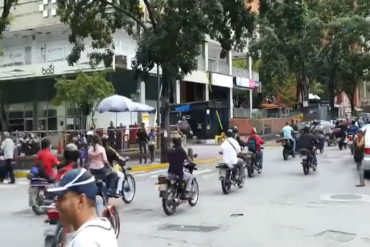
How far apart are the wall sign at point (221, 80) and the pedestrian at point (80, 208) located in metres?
44.9

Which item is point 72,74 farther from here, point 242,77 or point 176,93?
point 242,77

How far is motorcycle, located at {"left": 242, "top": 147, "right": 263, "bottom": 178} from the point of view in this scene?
58.2 ft

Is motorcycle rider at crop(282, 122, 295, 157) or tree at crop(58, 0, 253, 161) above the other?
tree at crop(58, 0, 253, 161)

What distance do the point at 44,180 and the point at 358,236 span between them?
251 inches

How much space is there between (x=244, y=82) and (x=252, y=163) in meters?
35.7

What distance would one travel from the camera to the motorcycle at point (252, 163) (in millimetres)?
17750

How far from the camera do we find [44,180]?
11.6 metres

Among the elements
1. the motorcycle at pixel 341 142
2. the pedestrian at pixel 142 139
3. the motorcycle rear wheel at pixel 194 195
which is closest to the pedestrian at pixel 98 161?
the motorcycle rear wheel at pixel 194 195

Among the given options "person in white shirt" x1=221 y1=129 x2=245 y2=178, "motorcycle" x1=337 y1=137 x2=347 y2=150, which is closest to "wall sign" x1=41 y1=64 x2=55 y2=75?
"motorcycle" x1=337 y1=137 x2=347 y2=150

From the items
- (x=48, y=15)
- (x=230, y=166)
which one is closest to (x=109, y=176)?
(x=230, y=166)

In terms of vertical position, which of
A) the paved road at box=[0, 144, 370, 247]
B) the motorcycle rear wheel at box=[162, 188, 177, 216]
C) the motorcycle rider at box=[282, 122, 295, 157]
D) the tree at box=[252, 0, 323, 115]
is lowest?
the paved road at box=[0, 144, 370, 247]

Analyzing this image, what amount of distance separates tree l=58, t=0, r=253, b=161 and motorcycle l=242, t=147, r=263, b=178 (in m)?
5.10

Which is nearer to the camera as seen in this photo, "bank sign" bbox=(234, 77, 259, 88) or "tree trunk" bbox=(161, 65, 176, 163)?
"tree trunk" bbox=(161, 65, 176, 163)

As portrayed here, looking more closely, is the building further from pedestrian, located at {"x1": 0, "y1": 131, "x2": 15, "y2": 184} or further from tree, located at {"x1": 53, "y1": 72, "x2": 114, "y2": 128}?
pedestrian, located at {"x1": 0, "y1": 131, "x2": 15, "y2": 184}
